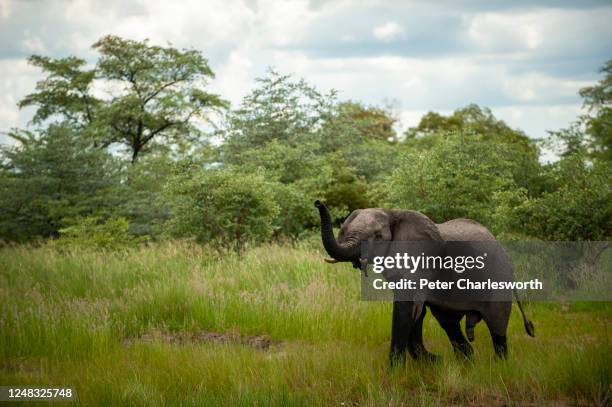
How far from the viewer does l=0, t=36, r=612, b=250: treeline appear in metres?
13.3

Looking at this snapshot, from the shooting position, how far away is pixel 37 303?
9.15m

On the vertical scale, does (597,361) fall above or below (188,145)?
below

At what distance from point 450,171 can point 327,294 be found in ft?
18.7

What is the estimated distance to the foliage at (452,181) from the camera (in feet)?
43.9

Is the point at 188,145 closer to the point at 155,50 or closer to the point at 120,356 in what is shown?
the point at 155,50

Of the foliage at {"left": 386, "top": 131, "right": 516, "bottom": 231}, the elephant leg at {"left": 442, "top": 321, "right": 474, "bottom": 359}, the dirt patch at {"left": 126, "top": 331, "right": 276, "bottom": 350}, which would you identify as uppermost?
the foliage at {"left": 386, "top": 131, "right": 516, "bottom": 231}

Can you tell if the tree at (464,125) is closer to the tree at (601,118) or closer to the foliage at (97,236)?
the tree at (601,118)

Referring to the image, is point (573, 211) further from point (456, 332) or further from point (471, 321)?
point (471, 321)

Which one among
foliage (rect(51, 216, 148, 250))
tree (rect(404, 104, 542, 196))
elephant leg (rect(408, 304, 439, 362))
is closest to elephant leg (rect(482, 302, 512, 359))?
elephant leg (rect(408, 304, 439, 362))

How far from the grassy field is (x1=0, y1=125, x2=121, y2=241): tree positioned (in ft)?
30.2

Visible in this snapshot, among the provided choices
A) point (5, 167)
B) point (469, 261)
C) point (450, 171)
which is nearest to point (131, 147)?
point (5, 167)

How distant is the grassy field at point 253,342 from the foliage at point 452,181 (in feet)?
10.8

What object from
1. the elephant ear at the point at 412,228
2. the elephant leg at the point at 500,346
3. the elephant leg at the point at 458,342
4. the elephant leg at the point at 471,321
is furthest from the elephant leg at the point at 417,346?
the elephant ear at the point at 412,228

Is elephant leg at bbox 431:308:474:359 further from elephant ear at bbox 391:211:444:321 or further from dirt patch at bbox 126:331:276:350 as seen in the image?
dirt patch at bbox 126:331:276:350
